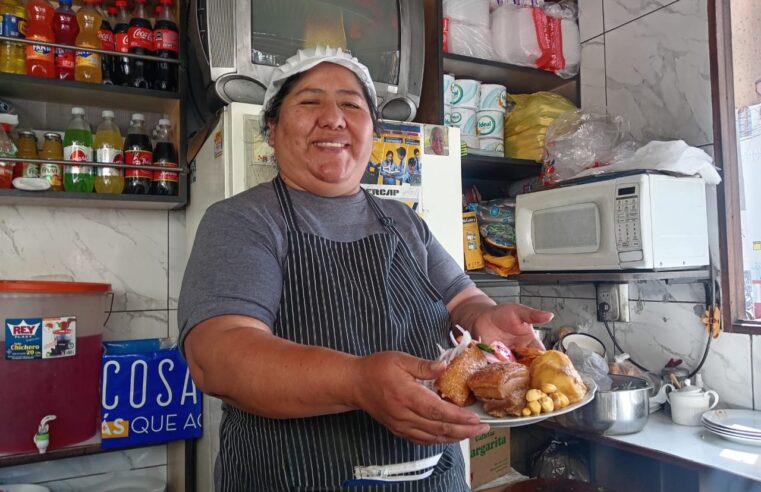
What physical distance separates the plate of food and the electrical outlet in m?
1.24

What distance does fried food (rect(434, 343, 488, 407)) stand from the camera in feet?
2.54

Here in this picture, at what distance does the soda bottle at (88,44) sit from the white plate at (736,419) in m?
2.07

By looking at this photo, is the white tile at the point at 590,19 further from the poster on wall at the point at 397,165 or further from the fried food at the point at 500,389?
the fried food at the point at 500,389

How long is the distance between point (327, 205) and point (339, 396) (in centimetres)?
49

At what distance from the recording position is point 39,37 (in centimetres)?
155

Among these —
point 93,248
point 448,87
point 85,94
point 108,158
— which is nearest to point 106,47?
point 85,94

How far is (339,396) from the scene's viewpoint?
2.05ft

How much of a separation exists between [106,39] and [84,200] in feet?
1.65

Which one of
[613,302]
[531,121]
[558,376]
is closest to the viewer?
[558,376]

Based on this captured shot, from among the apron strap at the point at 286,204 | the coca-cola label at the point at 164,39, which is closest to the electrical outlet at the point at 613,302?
the apron strap at the point at 286,204

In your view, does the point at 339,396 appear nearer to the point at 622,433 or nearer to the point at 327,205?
the point at 327,205

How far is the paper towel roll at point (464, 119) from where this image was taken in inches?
82.2

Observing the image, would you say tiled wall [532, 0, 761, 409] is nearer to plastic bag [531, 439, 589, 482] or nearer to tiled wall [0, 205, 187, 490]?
plastic bag [531, 439, 589, 482]

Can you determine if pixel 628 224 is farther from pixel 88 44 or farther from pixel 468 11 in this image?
pixel 88 44
